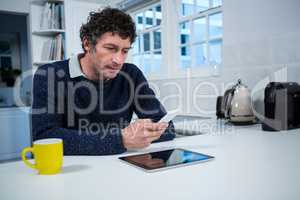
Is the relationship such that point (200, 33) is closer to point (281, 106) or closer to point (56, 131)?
point (281, 106)

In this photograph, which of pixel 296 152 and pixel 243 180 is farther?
pixel 296 152

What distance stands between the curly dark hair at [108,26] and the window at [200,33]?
3.79 feet

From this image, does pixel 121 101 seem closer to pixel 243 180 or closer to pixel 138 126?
pixel 138 126

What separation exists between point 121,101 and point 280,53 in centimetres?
96

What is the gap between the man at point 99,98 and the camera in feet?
3.18

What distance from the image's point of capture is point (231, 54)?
1.89 metres

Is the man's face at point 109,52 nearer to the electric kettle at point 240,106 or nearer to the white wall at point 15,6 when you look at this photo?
the electric kettle at point 240,106

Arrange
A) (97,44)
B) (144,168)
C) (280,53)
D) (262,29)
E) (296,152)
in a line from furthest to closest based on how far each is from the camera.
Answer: (262,29) < (280,53) < (97,44) < (296,152) < (144,168)

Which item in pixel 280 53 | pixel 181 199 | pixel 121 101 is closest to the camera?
pixel 181 199

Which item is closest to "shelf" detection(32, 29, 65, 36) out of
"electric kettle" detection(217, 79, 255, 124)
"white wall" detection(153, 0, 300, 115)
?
"white wall" detection(153, 0, 300, 115)

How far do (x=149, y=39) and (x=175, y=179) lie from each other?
265 cm

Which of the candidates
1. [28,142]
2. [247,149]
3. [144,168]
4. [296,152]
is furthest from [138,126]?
[28,142]

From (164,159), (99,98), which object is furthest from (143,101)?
(164,159)

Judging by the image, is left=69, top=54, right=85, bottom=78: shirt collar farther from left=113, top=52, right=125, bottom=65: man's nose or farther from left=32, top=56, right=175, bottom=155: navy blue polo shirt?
left=113, top=52, right=125, bottom=65: man's nose
